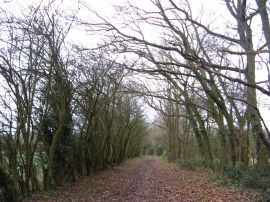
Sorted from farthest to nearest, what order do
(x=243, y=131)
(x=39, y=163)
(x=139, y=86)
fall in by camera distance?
(x=139, y=86)
(x=243, y=131)
(x=39, y=163)

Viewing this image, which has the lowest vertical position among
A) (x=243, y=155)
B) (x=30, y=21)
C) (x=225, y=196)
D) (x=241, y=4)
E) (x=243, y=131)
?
(x=225, y=196)

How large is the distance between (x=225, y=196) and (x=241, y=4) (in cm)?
801

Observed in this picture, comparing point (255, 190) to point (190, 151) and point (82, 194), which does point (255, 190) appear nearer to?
point (82, 194)

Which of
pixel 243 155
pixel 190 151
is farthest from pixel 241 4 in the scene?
pixel 190 151

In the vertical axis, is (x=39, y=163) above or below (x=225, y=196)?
above

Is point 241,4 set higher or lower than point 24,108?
higher

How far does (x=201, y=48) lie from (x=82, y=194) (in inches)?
432

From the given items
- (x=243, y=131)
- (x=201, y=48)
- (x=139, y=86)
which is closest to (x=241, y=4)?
(x=201, y=48)

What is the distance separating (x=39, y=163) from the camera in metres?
15.8

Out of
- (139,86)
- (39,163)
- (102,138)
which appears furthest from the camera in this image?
(139,86)

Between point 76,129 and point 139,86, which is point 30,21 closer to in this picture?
point 76,129

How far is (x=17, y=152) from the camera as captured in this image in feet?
44.6

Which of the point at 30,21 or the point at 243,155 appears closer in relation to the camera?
the point at 30,21

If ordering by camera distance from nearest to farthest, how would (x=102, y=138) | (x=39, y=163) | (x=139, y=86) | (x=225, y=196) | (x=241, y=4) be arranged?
(x=225, y=196) → (x=241, y=4) → (x=39, y=163) → (x=102, y=138) → (x=139, y=86)
